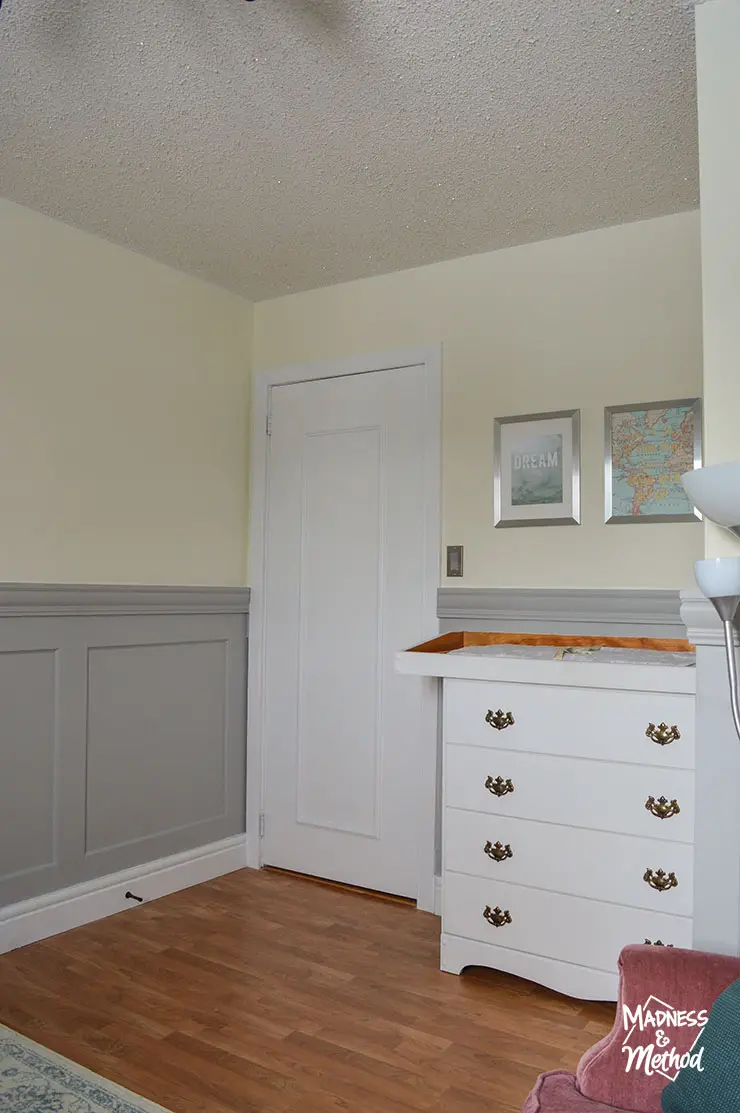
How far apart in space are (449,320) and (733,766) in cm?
204

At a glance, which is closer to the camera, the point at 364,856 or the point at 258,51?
the point at 258,51

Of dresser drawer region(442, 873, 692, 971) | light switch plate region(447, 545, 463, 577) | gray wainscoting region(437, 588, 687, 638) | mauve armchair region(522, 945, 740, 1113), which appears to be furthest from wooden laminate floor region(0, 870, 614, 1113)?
light switch plate region(447, 545, 463, 577)

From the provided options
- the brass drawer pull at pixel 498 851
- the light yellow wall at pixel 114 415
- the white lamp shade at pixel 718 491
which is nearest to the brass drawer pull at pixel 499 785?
the brass drawer pull at pixel 498 851

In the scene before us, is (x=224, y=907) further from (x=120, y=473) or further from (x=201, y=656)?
(x=120, y=473)

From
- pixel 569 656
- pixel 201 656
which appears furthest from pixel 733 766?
pixel 201 656

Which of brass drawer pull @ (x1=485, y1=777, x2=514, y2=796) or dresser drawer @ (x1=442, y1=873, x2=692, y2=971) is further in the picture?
brass drawer pull @ (x1=485, y1=777, x2=514, y2=796)

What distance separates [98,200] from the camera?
9.65 ft

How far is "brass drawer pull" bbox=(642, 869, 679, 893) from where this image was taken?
234 cm

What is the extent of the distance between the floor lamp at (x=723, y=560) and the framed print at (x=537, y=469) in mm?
1287

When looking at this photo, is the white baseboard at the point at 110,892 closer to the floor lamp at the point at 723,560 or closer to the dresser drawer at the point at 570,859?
the dresser drawer at the point at 570,859

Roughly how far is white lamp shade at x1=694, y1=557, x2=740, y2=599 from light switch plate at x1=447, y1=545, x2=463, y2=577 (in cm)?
176

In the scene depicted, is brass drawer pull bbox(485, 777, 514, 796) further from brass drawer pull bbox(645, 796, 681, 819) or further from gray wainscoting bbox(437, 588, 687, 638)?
gray wainscoting bbox(437, 588, 687, 638)

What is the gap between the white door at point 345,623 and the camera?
347cm

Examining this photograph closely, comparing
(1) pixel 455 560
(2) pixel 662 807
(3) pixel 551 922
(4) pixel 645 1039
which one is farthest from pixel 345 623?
(4) pixel 645 1039
